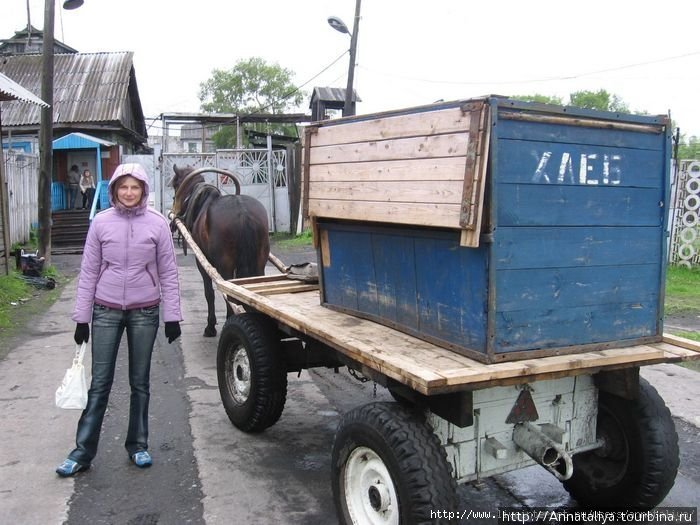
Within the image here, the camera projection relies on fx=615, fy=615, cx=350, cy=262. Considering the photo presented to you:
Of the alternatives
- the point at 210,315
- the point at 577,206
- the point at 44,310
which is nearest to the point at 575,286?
the point at 577,206

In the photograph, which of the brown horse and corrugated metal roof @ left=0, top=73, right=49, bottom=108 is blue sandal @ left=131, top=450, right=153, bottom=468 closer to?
the brown horse

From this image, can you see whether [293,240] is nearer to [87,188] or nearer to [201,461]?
[87,188]

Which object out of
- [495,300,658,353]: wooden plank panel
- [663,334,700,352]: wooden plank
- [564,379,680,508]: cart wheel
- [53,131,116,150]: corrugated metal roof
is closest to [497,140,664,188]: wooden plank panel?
[495,300,658,353]: wooden plank panel

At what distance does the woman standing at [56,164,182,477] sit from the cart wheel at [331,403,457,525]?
152 cm

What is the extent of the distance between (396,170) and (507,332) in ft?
3.08

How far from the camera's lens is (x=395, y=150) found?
3.00 meters

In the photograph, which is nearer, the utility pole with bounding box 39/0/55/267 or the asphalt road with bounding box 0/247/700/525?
the asphalt road with bounding box 0/247/700/525

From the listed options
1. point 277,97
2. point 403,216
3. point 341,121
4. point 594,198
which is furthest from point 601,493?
point 277,97

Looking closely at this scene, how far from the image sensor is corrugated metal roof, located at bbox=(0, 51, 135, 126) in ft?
77.7

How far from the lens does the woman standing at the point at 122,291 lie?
3.72 metres

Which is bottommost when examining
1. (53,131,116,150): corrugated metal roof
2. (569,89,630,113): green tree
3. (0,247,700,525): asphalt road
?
(0,247,700,525): asphalt road

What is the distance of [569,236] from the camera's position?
2.77 metres

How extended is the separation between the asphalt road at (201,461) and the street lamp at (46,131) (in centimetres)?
702

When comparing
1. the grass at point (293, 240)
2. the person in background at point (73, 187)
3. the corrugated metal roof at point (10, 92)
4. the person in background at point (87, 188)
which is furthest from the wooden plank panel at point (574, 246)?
the person in background at point (73, 187)
